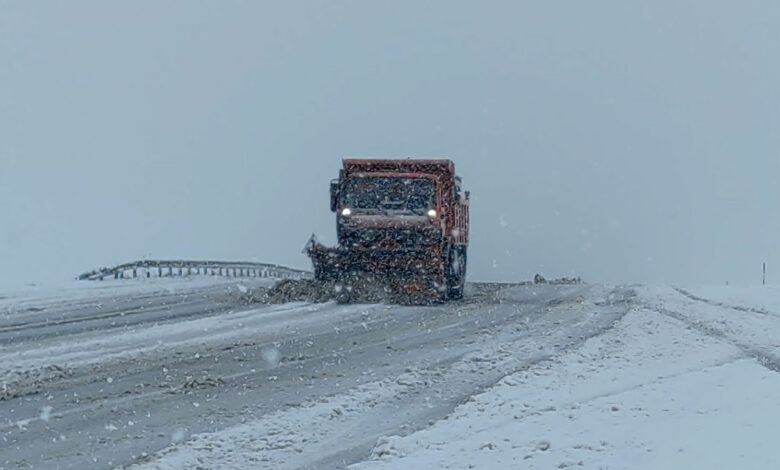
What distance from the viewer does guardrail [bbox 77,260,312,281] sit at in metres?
32.2

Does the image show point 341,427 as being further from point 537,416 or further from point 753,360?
point 753,360

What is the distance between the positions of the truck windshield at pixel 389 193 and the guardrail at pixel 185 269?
11.1 meters

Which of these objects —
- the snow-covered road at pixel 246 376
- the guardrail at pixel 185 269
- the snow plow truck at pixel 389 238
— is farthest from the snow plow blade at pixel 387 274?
the guardrail at pixel 185 269

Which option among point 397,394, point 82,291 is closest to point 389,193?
point 82,291

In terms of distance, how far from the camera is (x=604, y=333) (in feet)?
45.1

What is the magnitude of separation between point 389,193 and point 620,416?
47.4 ft

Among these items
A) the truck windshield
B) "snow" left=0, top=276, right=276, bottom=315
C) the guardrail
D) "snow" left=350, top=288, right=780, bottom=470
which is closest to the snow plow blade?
the truck windshield

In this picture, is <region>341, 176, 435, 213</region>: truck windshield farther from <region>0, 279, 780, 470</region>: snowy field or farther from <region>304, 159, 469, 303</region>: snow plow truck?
<region>0, 279, 780, 470</region>: snowy field

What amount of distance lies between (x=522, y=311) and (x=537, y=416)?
10806 mm

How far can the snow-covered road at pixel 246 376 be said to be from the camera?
6.93 meters

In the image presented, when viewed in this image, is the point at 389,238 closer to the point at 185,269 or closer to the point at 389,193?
the point at 389,193

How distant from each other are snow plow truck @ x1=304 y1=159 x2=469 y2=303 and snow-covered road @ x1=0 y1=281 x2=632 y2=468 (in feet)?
7.80

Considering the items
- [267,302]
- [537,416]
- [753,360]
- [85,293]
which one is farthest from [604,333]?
[85,293]

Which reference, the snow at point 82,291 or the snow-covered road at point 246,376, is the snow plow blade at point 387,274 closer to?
the snow-covered road at point 246,376
